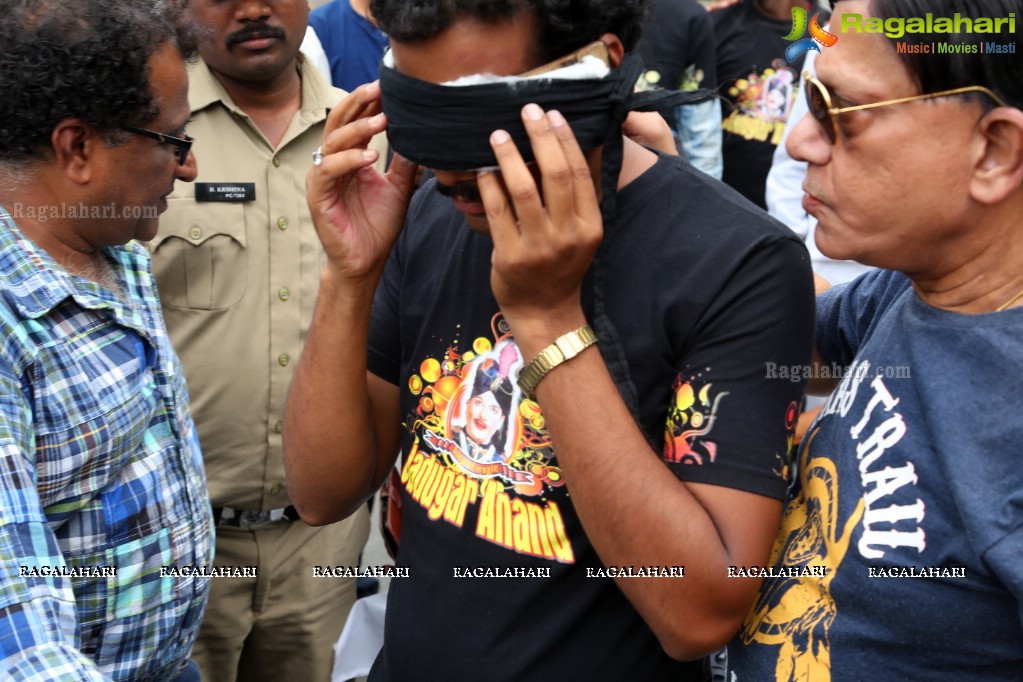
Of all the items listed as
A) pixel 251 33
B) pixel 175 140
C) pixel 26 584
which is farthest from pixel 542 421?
pixel 251 33

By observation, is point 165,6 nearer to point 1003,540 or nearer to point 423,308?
point 423,308

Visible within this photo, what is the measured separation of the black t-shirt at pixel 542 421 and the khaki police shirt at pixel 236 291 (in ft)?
4.56

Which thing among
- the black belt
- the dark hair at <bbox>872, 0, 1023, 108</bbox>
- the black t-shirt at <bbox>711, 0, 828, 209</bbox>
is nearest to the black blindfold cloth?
the dark hair at <bbox>872, 0, 1023, 108</bbox>

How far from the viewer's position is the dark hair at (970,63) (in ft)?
5.15

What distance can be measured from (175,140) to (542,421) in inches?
53.8

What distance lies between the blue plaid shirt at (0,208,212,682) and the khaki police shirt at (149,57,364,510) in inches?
29.7

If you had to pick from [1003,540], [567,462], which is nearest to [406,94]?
[567,462]

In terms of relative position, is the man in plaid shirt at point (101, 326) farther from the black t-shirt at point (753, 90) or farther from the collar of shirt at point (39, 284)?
the black t-shirt at point (753, 90)

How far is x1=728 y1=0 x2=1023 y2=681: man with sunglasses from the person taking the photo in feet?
5.07

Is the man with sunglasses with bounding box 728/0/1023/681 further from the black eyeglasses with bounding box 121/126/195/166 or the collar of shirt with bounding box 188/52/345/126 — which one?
the collar of shirt with bounding box 188/52/345/126

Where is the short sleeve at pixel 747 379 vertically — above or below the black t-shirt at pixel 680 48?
below

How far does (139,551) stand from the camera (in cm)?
232

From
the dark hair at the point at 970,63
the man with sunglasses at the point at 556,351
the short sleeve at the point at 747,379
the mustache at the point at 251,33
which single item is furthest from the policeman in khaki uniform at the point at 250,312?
the dark hair at the point at 970,63

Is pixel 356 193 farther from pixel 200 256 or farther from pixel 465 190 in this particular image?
pixel 200 256
